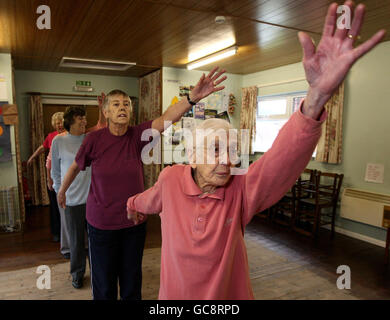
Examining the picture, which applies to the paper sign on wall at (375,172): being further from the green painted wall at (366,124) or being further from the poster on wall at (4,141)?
the poster on wall at (4,141)

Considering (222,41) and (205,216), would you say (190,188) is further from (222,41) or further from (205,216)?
(222,41)

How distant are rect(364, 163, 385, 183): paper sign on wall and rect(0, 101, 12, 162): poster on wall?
220 inches

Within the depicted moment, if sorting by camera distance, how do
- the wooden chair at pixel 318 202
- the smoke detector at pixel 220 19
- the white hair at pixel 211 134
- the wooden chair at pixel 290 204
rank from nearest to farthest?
the white hair at pixel 211 134 < the smoke detector at pixel 220 19 < the wooden chair at pixel 318 202 < the wooden chair at pixel 290 204

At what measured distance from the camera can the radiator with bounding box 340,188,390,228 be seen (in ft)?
13.3

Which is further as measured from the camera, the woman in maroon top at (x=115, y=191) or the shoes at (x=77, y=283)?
the shoes at (x=77, y=283)

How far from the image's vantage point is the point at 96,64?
19.2 ft

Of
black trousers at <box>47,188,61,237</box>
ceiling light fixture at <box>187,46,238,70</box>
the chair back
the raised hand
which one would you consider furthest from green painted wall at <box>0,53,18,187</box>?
the raised hand

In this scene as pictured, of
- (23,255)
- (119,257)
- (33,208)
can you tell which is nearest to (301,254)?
(119,257)

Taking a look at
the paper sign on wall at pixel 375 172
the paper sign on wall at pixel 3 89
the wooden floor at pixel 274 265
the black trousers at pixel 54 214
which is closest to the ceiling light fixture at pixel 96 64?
the paper sign on wall at pixel 3 89

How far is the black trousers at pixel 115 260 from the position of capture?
192cm

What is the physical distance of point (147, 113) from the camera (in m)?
6.79

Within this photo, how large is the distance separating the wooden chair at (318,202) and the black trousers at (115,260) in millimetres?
3257

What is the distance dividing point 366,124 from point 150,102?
422 centimetres

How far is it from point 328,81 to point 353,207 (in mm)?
4340
